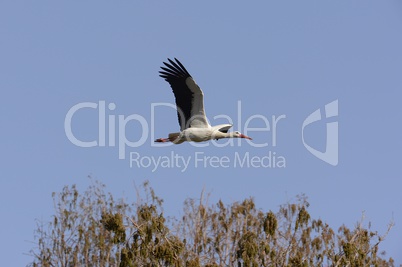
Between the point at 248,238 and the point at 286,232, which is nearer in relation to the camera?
the point at 248,238

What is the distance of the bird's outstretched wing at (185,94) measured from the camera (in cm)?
1828

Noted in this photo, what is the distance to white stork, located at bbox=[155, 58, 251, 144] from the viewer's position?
60.0ft

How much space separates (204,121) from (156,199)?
65.0 inches

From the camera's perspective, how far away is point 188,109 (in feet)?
60.9

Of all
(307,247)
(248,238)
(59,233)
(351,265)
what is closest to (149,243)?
(248,238)

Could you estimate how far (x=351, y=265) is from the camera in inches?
627

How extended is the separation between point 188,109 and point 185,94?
1.01 feet

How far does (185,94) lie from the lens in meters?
18.4

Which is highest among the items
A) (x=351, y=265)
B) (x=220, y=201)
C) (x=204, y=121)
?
(x=204, y=121)

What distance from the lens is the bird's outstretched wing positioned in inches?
720

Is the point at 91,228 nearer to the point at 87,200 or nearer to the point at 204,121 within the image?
the point at 87,200

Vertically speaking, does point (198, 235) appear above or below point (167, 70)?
below

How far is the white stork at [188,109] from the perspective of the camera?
1830cm

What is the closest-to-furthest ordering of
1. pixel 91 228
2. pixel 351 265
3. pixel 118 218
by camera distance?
pixel 118 218, pixel 351 265, pixel 91 228
